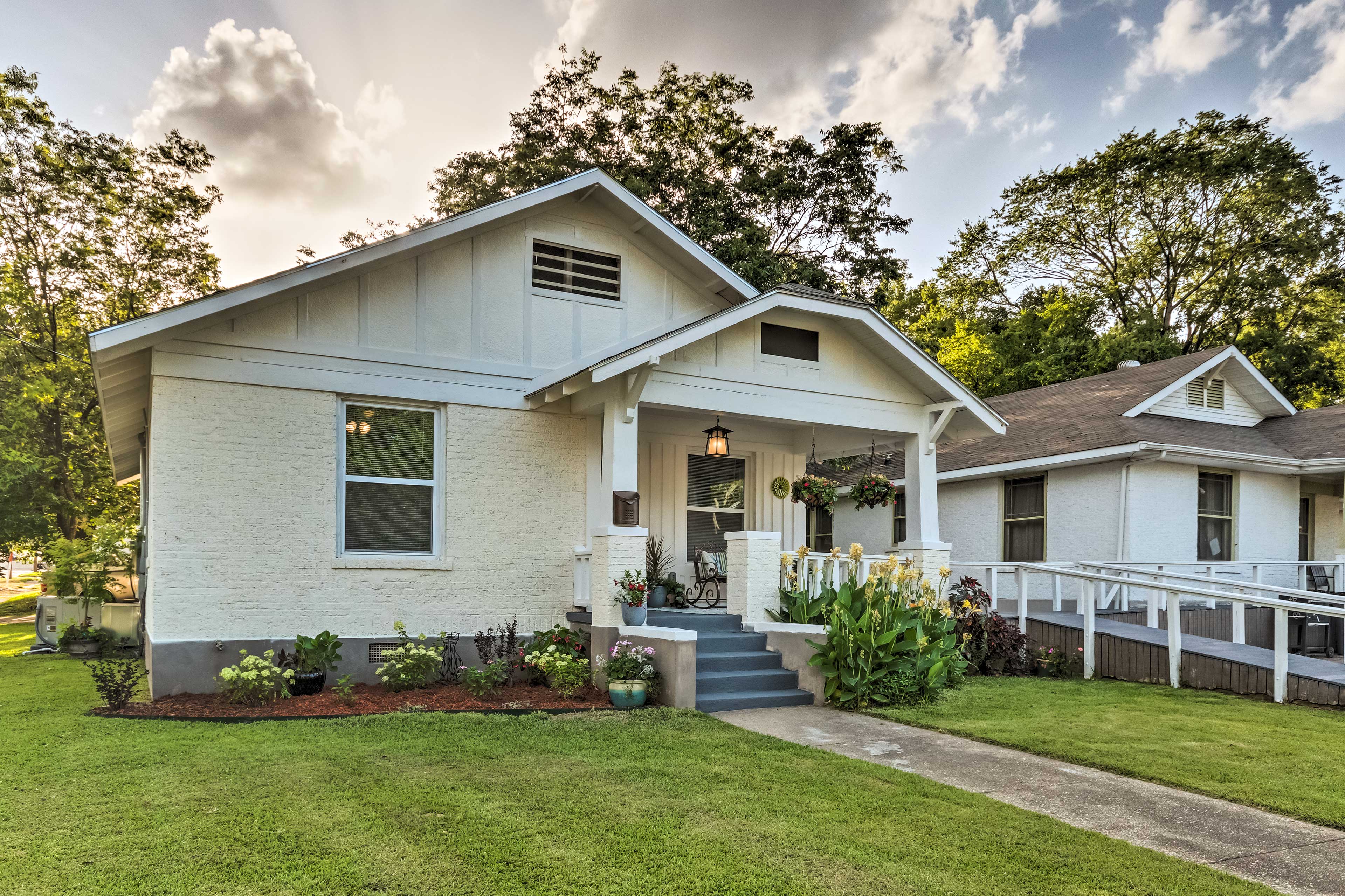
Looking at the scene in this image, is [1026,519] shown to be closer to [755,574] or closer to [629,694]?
[755,574]

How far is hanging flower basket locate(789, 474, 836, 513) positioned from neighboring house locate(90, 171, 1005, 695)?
74 centimetres

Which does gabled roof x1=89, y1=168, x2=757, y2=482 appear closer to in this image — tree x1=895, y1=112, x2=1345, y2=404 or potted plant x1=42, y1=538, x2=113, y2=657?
potted plant x1=42, y1=538, x2=113, y2=657

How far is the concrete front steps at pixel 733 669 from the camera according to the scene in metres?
8.40

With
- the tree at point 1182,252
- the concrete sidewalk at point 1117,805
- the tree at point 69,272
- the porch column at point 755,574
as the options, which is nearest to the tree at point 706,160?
the tree at point 69,272

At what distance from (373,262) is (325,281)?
540 millimetres

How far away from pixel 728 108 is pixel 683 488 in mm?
18500

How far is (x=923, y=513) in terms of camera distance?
10.5m

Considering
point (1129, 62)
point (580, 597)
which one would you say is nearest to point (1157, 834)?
point (580, 597)

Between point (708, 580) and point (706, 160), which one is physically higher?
point (706, 160)

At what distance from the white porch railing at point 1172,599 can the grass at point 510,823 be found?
5361 millimetres

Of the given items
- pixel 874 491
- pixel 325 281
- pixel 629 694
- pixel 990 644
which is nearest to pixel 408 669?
pixel 629 694

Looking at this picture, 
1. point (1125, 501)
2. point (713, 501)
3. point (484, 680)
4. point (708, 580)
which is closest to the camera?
point (484, 680)

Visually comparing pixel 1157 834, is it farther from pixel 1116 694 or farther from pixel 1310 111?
pixel 1310 111

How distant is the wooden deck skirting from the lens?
841 cm
